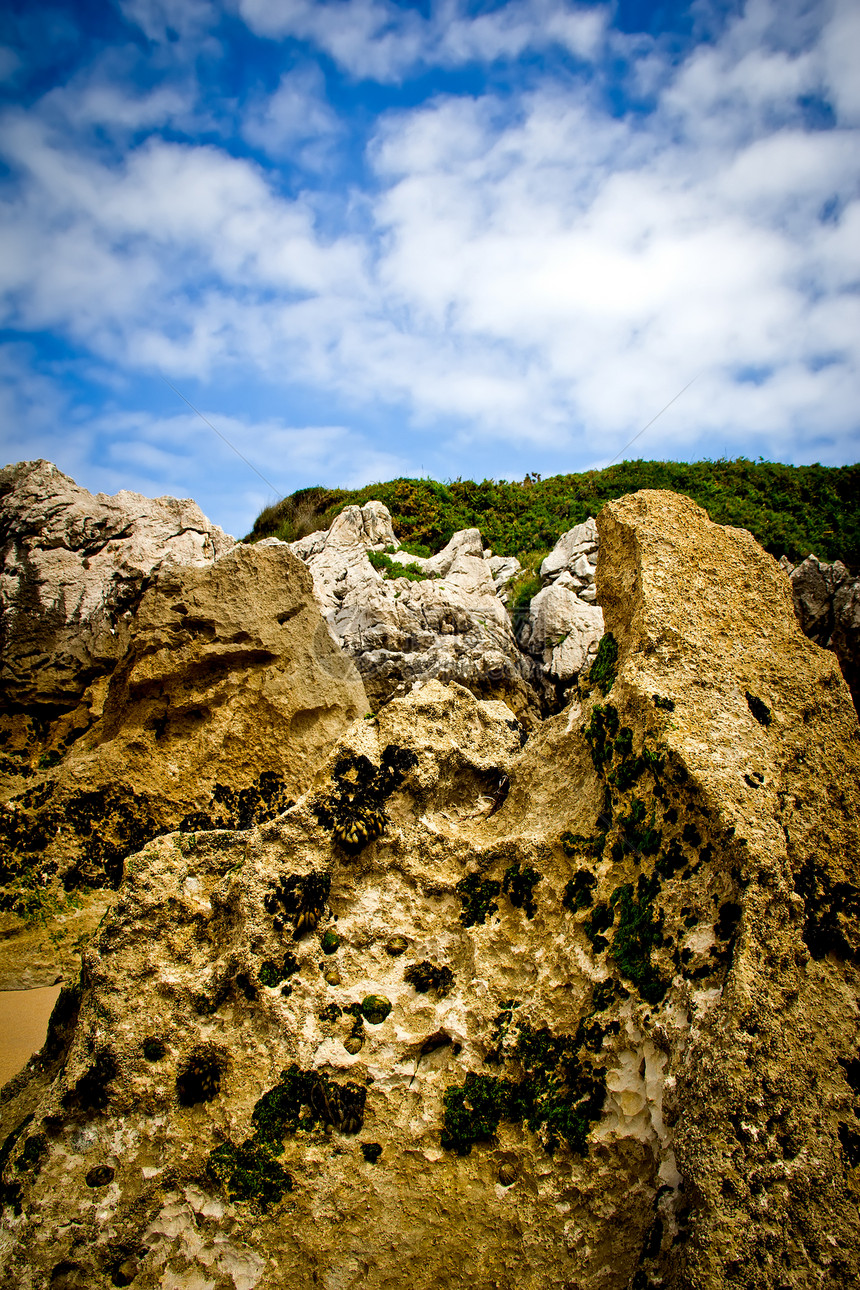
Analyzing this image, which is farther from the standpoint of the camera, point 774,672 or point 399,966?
point 774,672

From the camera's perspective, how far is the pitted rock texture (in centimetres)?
834

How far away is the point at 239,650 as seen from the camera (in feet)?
30.3

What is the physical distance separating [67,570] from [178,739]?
13.9ft

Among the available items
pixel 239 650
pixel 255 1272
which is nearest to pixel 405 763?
pixel 255 1272

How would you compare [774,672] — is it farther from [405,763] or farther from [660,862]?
[405,763]

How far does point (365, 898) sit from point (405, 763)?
122cm

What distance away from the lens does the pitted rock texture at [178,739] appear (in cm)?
834

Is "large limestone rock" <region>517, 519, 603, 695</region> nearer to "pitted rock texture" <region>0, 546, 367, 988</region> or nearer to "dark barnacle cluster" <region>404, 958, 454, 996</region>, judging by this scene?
"pitted rock texture" <region>0, 546, 367, 988</region>

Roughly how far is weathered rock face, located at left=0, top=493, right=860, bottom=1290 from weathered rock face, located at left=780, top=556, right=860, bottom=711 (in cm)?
1177

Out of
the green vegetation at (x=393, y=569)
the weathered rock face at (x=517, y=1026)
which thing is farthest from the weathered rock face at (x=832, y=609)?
the weathered rock face at (x=517, y=1026)

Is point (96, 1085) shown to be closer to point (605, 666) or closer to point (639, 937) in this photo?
point (639, 937)

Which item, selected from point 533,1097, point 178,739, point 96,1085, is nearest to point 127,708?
point 178,739

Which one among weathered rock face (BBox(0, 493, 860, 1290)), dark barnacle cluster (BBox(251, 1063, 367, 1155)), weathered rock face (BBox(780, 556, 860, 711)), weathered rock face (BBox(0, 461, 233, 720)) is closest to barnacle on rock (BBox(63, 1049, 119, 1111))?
weathered rock face (BBox(0, 493, 860, 1290))

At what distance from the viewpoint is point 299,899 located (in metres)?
4.89
